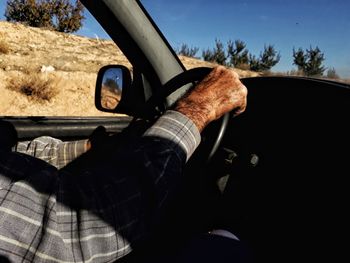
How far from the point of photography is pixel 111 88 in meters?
2.41

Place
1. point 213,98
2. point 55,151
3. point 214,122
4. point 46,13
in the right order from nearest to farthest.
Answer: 1. point 213,98
2. point 214,122
3. point 55,151
4. point 46,13

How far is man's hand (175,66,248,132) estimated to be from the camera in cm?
143

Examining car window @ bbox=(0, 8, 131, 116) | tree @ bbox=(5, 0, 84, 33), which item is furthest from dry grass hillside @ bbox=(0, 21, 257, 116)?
tree @ bbox=(5, 0, 84, 33)

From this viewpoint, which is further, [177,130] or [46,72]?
[46,72]

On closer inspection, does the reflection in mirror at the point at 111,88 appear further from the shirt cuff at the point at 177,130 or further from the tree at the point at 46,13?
the tree at the point at 46,13

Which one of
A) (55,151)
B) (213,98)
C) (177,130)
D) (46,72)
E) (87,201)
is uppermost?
(213,98)

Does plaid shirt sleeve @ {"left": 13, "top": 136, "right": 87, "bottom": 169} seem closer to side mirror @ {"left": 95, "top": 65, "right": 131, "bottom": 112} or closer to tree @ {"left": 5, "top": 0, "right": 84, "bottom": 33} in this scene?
side mirror @ {"left": 95, "top": 65, "right": 131, "bottom": 112}

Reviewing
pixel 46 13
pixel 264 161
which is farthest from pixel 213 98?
pixel 46 13

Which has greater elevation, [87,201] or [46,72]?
[87,201]

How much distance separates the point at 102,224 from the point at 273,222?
3.08 ft

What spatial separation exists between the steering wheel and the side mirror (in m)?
0.31

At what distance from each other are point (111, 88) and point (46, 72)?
11665 millimetres

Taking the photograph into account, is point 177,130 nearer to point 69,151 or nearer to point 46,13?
point 69,151

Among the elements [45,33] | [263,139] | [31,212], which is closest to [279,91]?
[263,139]
